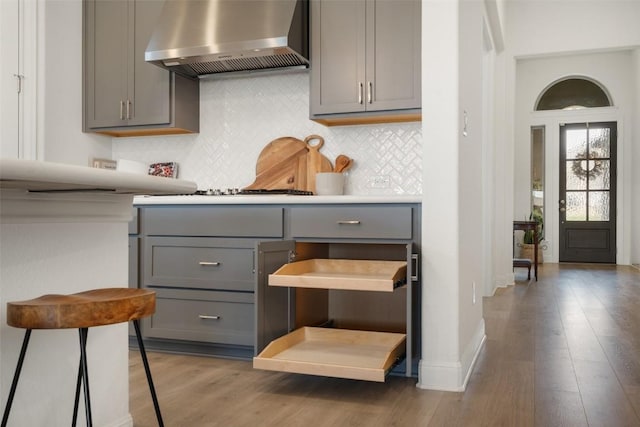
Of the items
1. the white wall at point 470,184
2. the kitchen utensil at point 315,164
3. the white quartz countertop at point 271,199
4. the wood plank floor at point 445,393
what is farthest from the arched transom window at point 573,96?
the white quartz countertop at point 271,199

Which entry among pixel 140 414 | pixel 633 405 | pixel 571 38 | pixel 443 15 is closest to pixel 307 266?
pixel 140 414

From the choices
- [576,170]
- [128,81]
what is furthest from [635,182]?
[128,81]

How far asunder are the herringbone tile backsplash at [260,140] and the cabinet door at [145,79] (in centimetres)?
29

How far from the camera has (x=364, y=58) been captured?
9.99ft

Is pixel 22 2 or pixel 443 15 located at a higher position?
pixel 22 2

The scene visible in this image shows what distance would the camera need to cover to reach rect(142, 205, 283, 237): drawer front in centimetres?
282

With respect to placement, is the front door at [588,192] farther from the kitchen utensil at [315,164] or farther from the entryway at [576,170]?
the kitchen utensil at [315,164]

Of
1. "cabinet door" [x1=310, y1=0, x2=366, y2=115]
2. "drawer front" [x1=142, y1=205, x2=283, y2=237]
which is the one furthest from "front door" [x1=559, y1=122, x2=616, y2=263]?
"drawer front" [x1=142, y1=205, x2=283, y2=237]

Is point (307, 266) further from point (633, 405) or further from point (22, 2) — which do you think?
point (22, 2)

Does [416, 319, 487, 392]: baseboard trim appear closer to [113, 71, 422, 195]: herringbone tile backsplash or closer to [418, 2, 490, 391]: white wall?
[418, 2, 490, 391]: white wall

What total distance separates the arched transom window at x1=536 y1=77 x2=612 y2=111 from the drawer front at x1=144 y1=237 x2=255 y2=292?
710cm

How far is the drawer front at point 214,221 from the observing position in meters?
2.82

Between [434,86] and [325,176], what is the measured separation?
926 millimetres

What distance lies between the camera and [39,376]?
1.56 meters
